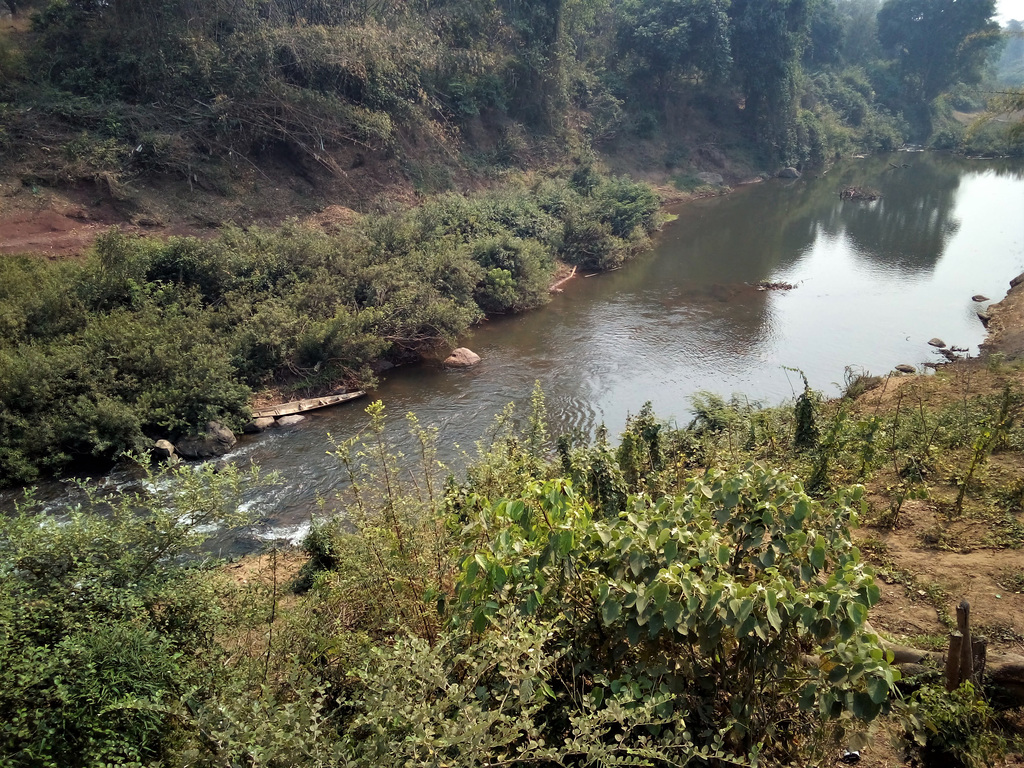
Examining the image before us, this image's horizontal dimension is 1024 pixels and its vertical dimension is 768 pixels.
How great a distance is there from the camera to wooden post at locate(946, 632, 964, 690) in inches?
136

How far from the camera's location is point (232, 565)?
8.14 m

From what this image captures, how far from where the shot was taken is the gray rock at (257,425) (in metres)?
12.4

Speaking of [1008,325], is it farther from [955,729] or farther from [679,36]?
[679,36]

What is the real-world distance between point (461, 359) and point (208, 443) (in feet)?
20.0

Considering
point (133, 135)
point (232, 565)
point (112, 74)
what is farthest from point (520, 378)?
point (112, 74)

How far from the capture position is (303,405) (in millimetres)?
13297

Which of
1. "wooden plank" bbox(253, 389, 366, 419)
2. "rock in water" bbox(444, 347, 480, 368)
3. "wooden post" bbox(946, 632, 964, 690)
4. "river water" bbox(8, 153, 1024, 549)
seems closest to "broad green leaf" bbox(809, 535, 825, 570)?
"wooden post" bbox(946, 632, 964, 690)

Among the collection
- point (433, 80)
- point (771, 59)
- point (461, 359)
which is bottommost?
point (461, 359)

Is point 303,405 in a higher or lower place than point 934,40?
lower

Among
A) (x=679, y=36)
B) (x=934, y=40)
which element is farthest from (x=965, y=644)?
(x=934, y=40)

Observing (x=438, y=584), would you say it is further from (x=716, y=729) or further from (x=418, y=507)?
(x=716, y=729)

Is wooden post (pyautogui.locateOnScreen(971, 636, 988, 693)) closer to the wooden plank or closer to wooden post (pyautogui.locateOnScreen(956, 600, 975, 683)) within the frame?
wooden post (pyautogui.locateOnScreen(956, 600, 975, 683))

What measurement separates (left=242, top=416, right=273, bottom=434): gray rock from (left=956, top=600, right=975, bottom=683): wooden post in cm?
1183

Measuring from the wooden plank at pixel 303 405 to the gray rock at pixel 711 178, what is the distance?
29567 mm
